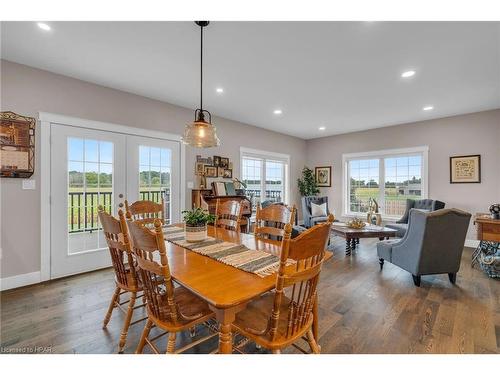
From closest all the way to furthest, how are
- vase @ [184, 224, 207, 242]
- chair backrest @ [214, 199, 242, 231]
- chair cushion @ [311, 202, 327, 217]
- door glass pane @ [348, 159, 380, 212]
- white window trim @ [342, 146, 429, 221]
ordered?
vase @ [184, 224, 207, 242], chair backrest @ [214, 199, 242, 231], white window trim @ [342, 146, 429, 221], chair cushion @ [311, 202, 327, 217], door glass pane @ [348, 159, 380, 212]

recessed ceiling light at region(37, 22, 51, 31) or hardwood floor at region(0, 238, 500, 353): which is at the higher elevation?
recessed ceiling light at region(37, 22, 51, 31)

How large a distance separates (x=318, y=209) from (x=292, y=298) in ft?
14.5

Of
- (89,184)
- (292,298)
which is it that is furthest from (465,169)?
Answer: (89,184)

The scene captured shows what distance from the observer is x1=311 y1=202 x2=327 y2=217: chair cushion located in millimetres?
5460

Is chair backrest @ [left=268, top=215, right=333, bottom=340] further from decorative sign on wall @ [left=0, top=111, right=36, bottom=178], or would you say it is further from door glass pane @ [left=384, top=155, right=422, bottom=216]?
door glass pane @ [left=384, top=155, right=422, bottom=216]

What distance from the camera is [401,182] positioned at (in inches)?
215

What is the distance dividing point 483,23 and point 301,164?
4994 mm

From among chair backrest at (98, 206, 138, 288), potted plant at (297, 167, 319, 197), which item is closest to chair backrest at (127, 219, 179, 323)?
chair backrest at (98, 206, 138, 288)

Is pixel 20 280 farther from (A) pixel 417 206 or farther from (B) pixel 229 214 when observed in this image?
(A) pixel 417 206

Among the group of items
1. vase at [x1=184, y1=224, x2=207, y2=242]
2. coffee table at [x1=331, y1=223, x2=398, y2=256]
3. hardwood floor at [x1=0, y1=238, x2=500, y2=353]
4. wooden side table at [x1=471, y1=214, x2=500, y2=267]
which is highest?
vase at [x1=184, y1=224, x2=207, y2=242]

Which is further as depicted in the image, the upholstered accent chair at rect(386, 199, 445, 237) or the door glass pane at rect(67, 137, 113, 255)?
the upholstered accent chair at rect(386, 199, 445, 237)

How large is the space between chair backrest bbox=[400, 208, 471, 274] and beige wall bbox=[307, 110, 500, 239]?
244cm

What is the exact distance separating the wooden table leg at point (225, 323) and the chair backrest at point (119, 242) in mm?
829

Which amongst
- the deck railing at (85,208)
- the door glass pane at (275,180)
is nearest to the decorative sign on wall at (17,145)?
the deck railing at (85,208)
